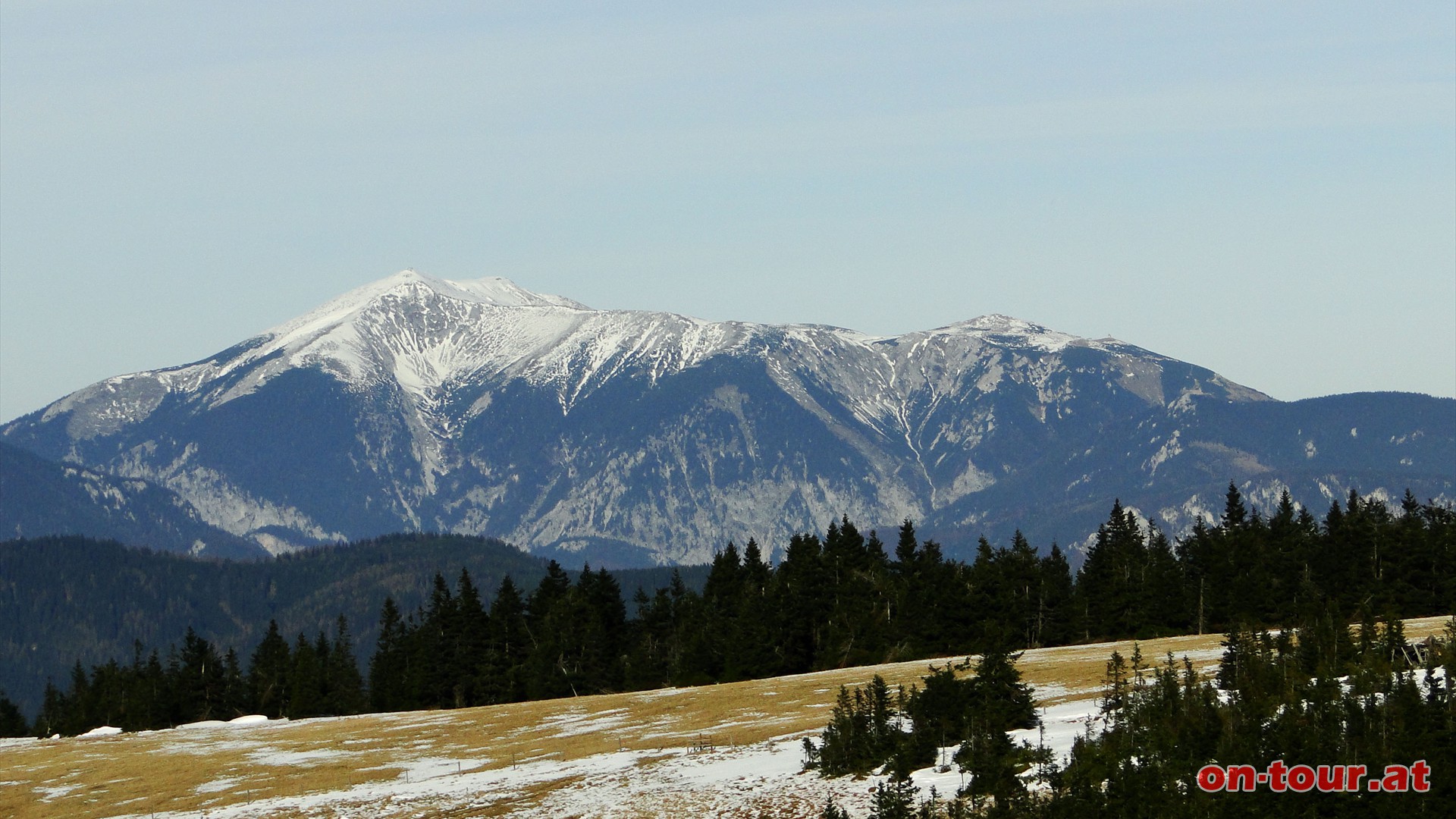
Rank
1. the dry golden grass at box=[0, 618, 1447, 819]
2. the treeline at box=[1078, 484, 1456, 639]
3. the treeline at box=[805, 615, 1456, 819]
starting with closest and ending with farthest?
the treeline at box=[805, 615, 1456, 819]
the dry golden grass at box=[0, 618, 1447, 819]
the treeline at box=[1078, 484, 1456, 639]

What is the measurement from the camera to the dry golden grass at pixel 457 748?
234ft

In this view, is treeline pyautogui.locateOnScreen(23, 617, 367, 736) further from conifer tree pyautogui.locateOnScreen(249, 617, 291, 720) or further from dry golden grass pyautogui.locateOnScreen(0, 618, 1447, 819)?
dry golden grass pyautogui.locateOnScreen(0, 618, 1447, 819)

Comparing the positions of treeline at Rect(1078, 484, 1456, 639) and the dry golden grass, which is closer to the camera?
the dry golden grass

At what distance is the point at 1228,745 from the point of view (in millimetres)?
49781

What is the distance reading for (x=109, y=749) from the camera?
104938 millimetres

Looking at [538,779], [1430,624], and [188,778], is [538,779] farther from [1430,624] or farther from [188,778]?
[1430,624]

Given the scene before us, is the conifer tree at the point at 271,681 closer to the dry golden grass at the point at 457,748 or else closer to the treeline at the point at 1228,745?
the dry golden grass at the point at 457,748

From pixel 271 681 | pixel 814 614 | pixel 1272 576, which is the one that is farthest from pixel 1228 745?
pixel 271 681

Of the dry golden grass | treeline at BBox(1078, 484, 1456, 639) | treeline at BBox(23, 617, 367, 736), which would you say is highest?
treeline at BBox(1078, 484, 1456, 639)

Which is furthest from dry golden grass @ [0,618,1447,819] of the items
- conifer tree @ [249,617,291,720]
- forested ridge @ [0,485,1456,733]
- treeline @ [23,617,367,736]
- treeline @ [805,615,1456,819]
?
conifer tree @ [249,617,291,720]

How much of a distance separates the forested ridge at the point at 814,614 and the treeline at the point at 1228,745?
169 ft

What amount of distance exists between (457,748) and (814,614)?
52.0m

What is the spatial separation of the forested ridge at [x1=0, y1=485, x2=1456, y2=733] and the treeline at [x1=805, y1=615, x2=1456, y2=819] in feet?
169

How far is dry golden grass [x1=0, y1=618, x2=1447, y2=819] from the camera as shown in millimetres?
71375
